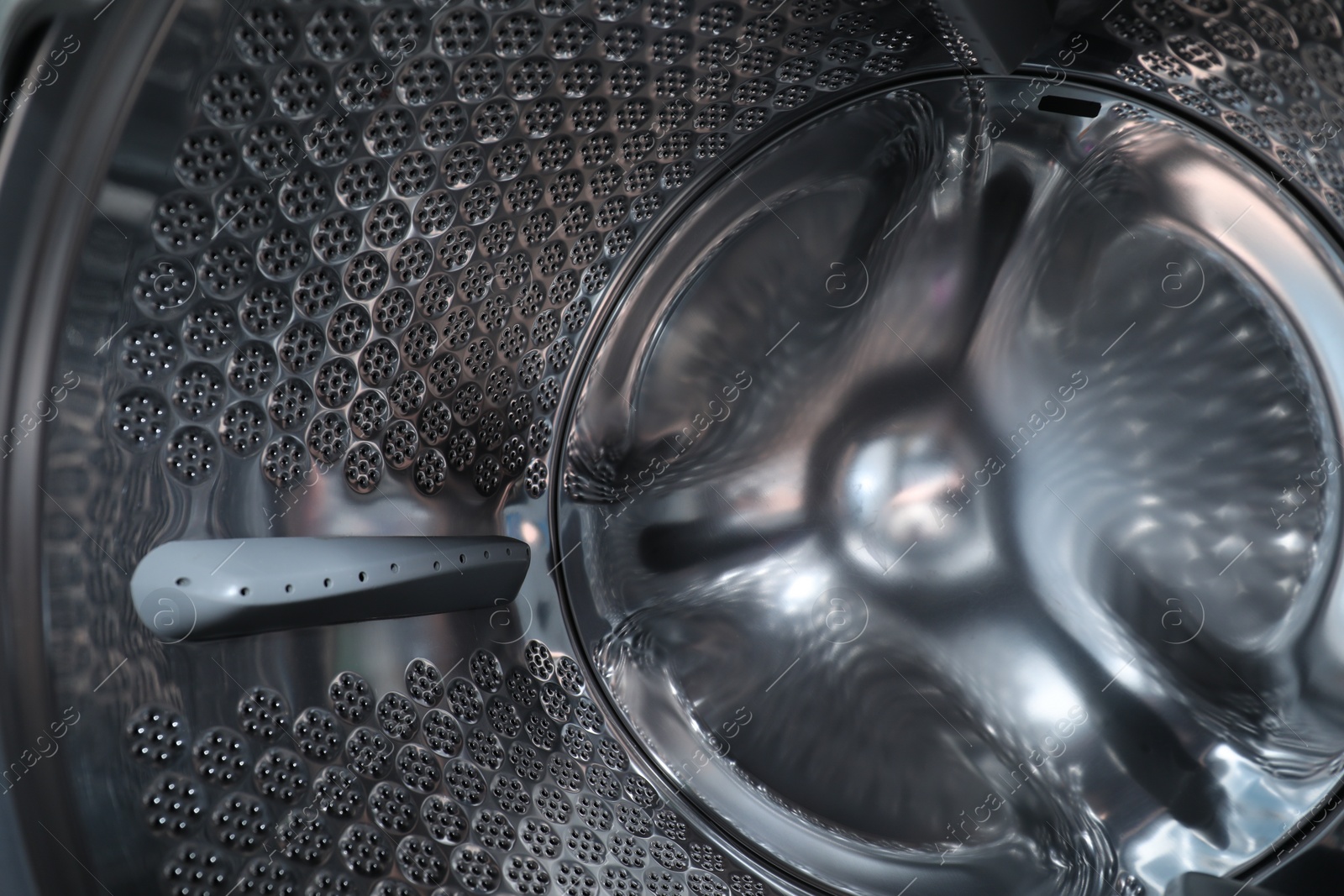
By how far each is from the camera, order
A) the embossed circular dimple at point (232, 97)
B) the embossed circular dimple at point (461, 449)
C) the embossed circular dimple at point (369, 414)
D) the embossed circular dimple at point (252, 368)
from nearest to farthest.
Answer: the embossed circular dimple at point (232, 97) < the embossed circular dimple at point (252, 368) < the embossed circular dimple at point (369, 414) < the embossed circular dimple at point (461, 449)

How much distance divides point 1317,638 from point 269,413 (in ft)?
3.07

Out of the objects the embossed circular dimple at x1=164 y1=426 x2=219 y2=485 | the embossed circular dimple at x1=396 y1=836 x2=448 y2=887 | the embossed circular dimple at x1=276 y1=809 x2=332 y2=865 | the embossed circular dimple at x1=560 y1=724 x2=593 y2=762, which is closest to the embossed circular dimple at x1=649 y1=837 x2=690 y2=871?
the embossed circular dimple at x1=560 y1=724 x2=593 y2=762

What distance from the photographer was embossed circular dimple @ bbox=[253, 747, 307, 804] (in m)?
0.63

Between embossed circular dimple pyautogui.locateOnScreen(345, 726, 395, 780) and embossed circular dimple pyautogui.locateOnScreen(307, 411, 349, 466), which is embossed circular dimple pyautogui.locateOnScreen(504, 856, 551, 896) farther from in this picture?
embossed circular dimple pyautogui.locateOnScreen(307, 411, 349, 466)

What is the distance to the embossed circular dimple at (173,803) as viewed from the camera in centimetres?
55

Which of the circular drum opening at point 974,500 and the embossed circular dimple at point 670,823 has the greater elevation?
the circular drum opening at point 974,500

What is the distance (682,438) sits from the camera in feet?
3.14

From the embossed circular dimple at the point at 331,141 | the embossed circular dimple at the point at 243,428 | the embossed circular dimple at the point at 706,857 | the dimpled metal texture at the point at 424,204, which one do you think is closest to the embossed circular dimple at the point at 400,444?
the dimpled metal texture at the point at 424,204

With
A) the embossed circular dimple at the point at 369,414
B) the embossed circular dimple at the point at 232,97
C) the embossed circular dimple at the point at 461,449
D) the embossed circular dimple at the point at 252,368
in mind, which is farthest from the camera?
the embossed circular dimple at the point at 461,449

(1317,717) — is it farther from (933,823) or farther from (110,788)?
(110,788)

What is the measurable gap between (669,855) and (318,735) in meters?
0.37

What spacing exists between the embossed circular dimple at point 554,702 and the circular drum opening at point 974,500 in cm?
5

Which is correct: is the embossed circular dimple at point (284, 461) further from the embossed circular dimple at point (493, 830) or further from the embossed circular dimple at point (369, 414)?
the embossed circular dimple at point (493, 830)

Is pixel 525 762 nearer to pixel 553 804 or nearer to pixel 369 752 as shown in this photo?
pixel 553 804
